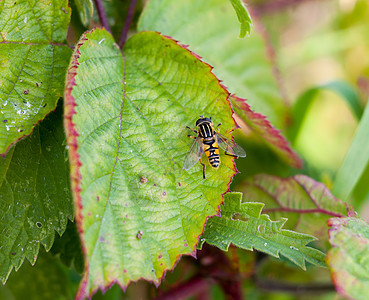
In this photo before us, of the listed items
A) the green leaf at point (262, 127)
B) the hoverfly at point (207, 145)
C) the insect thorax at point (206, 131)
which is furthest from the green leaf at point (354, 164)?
the insect thorax at point (206, 131)

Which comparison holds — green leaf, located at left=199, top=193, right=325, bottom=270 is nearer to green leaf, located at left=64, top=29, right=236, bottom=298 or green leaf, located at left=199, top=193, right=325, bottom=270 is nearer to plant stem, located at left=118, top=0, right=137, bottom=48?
green leaf, located at left=64, top=29, right=236, bottom=298

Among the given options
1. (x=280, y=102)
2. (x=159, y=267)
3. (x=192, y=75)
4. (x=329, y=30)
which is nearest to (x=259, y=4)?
(x=329, y=30)

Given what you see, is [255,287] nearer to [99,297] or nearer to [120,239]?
[99,297]

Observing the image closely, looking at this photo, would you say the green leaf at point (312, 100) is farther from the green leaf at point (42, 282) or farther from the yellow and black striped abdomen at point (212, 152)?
the green leaf at point (42, 282)

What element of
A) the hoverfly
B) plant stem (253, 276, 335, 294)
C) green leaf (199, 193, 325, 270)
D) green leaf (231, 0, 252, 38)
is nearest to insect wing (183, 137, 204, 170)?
the hoverfly

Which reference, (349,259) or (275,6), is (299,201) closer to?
(349,259)

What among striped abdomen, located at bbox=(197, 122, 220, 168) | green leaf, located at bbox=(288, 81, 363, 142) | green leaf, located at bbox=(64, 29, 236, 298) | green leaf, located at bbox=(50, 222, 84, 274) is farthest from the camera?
green leaf, located at bbox=(288, 81, 363, 142)

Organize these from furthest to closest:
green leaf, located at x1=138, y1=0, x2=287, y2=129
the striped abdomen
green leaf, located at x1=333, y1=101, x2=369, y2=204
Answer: green leaf, located at x1=333, y1=101, x2=369, y2=204 → green leaf, located at x1=138, y1=0, x2=287, y2=129 → the striped abdomen
